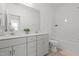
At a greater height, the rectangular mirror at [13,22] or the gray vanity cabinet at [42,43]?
the rectangular mirror at [13,22]

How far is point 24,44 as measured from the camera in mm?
1767

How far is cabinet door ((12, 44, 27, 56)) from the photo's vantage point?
64.7 inches

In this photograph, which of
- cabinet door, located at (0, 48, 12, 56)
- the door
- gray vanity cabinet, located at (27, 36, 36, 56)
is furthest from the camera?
gray vanity cabinet, located at (27, 36, 36, 56)

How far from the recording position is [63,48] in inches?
69.9

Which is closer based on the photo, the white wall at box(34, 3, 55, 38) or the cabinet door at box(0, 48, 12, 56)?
the cabinet door at box(0, 48, 12, 56)

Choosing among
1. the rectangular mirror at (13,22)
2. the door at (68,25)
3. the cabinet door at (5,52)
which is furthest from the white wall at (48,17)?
the cabinet door at (5,52)

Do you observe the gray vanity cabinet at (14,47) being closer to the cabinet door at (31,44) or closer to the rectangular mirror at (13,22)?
the cabinet door at (31,44)

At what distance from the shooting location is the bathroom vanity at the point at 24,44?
1568mm

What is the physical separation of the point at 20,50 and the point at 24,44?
0.38ft

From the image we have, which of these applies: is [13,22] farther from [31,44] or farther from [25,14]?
[31,44]

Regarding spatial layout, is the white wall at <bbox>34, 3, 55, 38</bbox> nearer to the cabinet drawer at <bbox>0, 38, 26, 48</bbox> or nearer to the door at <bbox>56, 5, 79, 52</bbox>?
the door at <bbox>56, 5, 79, 52</bbox>

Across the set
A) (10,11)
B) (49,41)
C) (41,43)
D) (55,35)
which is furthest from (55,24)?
(10,11)

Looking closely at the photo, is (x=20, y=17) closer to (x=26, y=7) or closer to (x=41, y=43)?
(x=26, y=7)

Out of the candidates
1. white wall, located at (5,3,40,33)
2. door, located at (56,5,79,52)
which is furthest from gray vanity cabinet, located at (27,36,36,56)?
door, located at (56,5,79,52)
